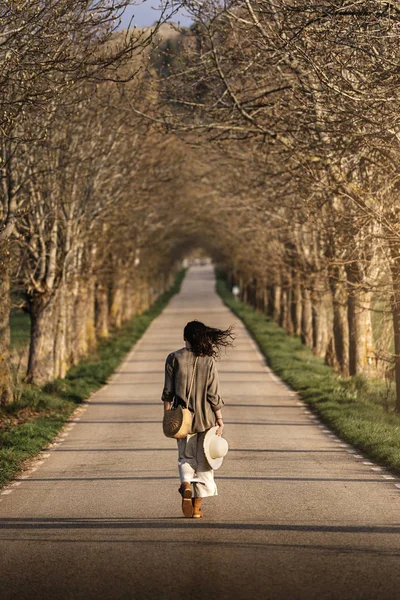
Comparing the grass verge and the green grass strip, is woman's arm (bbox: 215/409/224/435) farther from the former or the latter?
the green grass strip

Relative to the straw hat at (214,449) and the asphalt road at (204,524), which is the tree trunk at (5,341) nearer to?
the asphalt road at (204,524)

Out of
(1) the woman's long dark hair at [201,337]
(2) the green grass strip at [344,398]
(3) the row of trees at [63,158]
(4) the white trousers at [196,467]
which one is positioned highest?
(3) the row of trees at [63,158]

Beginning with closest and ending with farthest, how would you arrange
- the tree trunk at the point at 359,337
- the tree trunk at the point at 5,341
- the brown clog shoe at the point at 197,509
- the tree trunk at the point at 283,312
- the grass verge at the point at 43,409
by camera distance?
the brown clog shoe at the point at 197,509 < the grass verge at the point at 43,409 < the tree trunk at the point at 5,341 < the tree trunk at the point at 359,337 < the tree trunk at the point at 283,312

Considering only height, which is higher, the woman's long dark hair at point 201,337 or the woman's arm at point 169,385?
the woman's long dark hair at point 201,337

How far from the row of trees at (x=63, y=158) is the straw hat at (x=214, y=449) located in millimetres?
4072

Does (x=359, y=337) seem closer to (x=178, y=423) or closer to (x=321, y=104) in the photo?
(x=321, y=104)

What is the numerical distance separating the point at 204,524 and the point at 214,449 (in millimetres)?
796

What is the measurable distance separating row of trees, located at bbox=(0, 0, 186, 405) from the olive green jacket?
330 centimetres

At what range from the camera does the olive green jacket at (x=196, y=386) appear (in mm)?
10367

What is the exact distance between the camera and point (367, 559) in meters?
8.10

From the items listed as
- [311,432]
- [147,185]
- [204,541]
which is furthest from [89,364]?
[204,541]

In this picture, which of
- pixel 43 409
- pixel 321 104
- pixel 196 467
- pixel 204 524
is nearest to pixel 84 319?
pixel 43 409

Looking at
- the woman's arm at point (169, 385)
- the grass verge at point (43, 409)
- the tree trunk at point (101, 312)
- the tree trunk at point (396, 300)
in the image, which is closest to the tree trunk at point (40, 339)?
the grass verge at point (43, 409)

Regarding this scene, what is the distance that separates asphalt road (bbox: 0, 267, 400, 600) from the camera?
24.5ft
